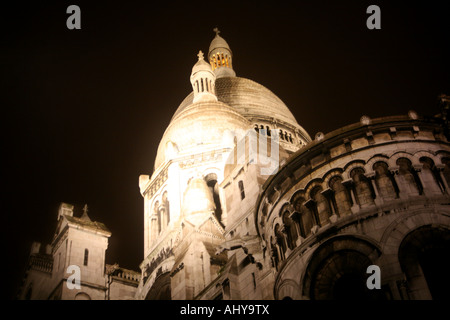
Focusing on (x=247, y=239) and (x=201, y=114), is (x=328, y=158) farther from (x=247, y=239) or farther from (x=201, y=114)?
(x=201, y=114)

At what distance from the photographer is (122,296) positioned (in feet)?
144

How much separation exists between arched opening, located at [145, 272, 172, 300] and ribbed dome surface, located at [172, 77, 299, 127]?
2176 centimetres

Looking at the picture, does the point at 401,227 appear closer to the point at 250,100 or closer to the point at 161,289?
the point at 161,289

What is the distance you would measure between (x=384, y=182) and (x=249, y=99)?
4153 cm

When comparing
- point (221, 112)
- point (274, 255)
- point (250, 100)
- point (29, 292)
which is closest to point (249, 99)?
point (250, 100)

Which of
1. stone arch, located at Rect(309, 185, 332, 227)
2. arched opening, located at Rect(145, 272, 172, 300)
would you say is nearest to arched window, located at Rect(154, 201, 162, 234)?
arched opening, located at Rect(145, 272, 172, 300)

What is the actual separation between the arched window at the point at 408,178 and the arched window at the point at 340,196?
2087 millimetres

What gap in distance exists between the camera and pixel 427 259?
22.1 metres

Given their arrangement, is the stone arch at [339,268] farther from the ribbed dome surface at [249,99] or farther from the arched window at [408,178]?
the ribbed dome surface at [249,99]

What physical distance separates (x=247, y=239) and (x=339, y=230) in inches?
247

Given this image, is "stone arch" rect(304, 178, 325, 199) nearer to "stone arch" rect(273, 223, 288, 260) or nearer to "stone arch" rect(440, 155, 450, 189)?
"stone arch" rect(273, 223, 288, 260)

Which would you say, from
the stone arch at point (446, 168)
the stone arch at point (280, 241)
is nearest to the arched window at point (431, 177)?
the stone arch at point (446, 168)

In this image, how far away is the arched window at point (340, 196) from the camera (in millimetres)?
23875

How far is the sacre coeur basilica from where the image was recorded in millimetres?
22359
